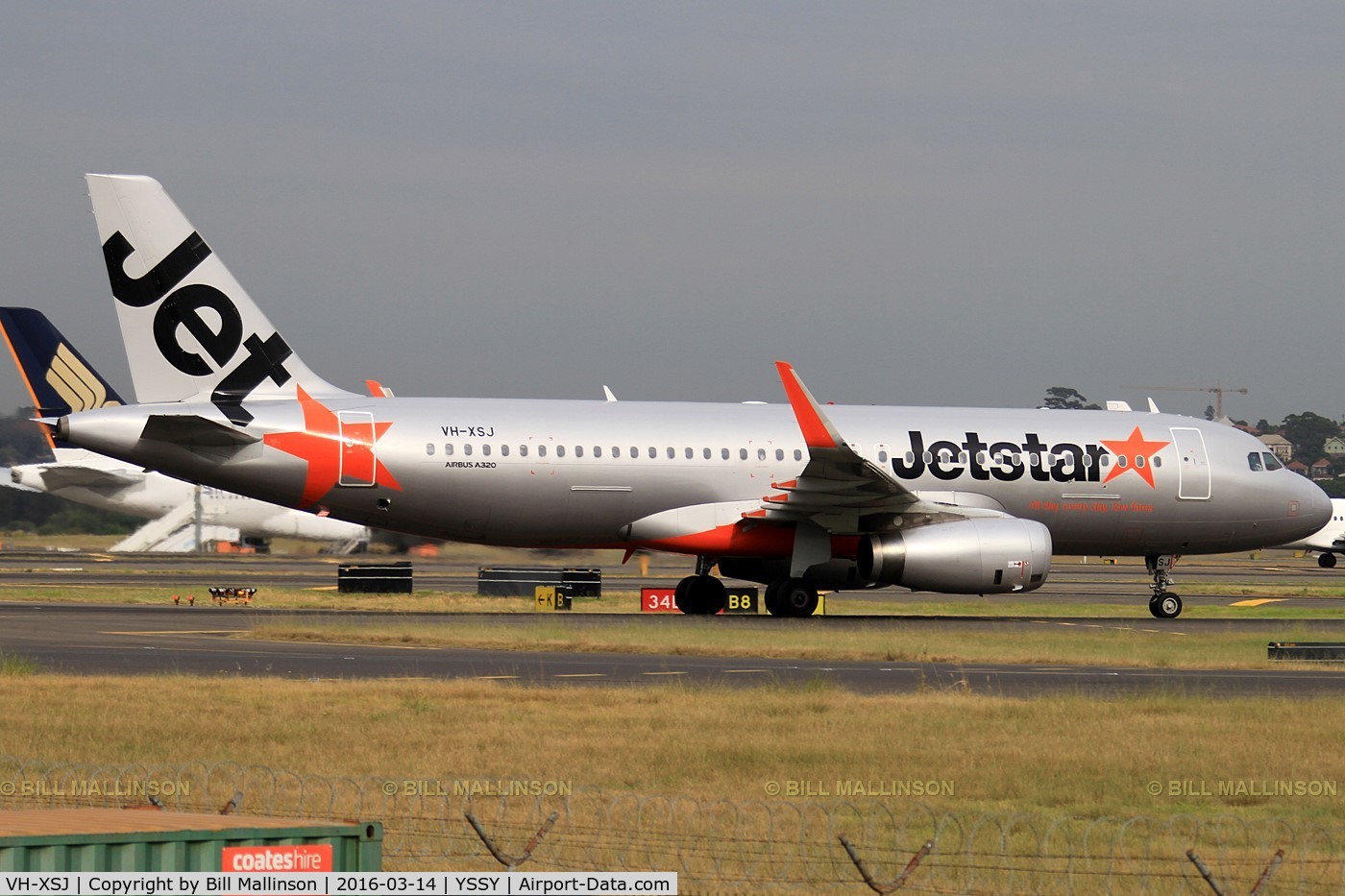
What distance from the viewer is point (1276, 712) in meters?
19.9

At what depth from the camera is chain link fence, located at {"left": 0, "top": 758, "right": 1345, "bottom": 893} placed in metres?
10.6

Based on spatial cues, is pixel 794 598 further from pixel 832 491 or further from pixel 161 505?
pixel 161 505

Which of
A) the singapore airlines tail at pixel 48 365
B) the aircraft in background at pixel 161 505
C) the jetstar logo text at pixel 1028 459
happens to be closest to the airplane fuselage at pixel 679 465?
the jetstar logo text at pixel 1028 459

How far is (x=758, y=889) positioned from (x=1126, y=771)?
659 cm

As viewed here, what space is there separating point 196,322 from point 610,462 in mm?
8851

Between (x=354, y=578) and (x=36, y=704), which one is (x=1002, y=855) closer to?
(x=36, y=704)

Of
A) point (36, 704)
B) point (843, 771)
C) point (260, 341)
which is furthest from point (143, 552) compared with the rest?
point (843, 771)

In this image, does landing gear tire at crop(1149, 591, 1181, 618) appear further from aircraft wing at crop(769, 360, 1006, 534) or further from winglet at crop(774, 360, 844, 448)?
winglet at crop(774, 360, 844, 448)

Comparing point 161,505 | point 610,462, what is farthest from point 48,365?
point 161,505

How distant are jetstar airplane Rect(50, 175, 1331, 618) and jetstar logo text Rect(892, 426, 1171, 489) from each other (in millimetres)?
47

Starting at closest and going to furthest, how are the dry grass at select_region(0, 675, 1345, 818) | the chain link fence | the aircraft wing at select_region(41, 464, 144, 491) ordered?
1. the chain link fence
2. the dry grass at select_region(0, 675, 1345, 818)
3. the aircraft wing at select_region(41, 464, 144, 491)

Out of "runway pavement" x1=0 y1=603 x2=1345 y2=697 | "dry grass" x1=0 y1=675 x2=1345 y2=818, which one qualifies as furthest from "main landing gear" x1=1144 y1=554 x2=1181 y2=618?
"dry grass" x1=0 y1=675 x2=1345 y2=818

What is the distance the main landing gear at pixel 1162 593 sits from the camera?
3956cm

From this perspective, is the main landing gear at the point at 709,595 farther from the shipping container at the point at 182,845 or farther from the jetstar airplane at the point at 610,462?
the shipping container at the point at 182,845
